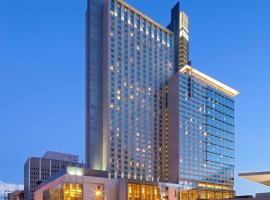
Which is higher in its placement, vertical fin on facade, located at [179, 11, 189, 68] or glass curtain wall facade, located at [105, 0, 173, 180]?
vertical fin on facade, located at [179, 11, 189, 68]

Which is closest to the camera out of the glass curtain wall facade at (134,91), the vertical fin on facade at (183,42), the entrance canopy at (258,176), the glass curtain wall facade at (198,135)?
the entrance canopy at (258,176)

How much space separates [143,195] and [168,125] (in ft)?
164

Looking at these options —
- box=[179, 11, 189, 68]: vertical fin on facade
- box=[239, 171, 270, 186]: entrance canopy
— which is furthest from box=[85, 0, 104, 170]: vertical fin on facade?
box=[239, 171, 270, 186]: entrance canopy

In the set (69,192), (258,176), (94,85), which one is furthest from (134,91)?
(258,176)

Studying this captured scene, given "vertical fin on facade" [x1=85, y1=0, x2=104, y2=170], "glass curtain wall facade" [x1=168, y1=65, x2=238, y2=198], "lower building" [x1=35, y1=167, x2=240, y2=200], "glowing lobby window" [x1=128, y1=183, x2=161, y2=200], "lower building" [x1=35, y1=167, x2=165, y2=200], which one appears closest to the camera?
"lower building" [x1=35, y1=167, x2=165, y2=200]

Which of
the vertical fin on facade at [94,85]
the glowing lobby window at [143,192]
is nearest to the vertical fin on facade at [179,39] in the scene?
the vertical fin on facade at [94,85]

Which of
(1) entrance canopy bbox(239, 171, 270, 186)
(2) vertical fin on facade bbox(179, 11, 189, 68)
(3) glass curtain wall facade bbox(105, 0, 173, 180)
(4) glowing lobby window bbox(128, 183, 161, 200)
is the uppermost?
(2) vertical fin on facade bbox(179, 11, 189, 68)

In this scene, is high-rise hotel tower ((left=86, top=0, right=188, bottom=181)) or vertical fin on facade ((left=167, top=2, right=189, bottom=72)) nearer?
high-rise hotel tower ((left=86, top=0, right=188, bottom=181))

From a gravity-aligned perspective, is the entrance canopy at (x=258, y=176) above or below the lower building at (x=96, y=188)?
above

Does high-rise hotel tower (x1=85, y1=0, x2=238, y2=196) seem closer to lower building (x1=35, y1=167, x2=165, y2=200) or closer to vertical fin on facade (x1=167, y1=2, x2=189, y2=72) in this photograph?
vertical fin on facade (x1=167, y1=2, x2=189, y2=72)

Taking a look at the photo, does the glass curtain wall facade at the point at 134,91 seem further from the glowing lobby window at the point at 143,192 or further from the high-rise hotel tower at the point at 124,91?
the glowing lobby window at the point at 143,192

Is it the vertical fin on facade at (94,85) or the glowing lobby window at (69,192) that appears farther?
the vertical fin on facade at (94,85)

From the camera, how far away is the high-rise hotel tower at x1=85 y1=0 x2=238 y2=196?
143 metres

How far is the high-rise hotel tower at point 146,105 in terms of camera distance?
143 m
